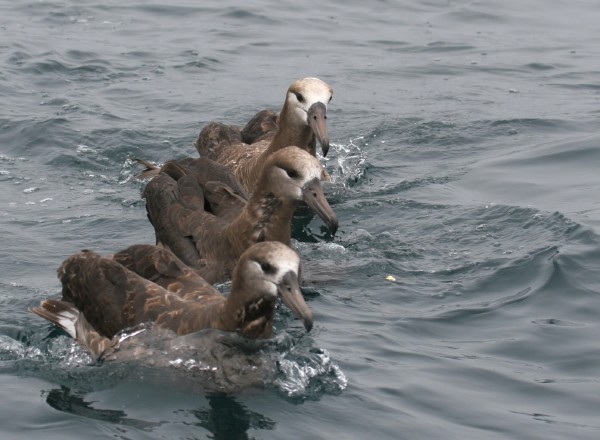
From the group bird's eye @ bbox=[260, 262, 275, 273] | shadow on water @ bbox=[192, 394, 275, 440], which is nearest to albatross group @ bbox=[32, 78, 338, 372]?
bird's eye @ bbox=[260, 262, 275, 273]

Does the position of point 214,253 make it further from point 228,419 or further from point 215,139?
point 215,139

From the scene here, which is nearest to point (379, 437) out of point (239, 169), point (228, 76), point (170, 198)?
point (170, 198)

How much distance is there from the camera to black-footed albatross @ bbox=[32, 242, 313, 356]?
27.9ft

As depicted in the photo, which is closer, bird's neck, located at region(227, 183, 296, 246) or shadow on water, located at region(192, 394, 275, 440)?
shadow on water, located at region(192, 394, 275, 440)

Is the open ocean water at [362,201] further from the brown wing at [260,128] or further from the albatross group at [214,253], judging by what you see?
the brown wing at [260,128]

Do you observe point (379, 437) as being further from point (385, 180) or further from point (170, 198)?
point (385, 180)

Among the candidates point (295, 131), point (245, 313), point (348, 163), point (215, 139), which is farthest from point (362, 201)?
point (245, 313)

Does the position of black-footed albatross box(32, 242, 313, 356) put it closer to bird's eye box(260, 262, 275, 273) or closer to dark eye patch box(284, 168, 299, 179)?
bird's eye box(260, 262, 275, 273)

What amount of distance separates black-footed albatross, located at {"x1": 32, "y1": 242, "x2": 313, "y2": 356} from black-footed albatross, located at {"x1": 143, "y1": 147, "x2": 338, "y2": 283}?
35.5 inches

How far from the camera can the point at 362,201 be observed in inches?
512

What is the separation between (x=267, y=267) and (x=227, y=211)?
282 cm

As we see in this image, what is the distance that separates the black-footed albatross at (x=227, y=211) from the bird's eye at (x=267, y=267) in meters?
1.66

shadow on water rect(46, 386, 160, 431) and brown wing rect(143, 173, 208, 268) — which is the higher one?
brown wing rect(143, 173, 208, 268)

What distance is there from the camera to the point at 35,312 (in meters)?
9.53
